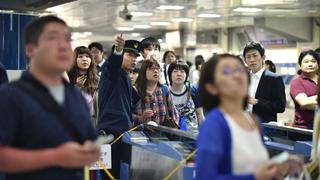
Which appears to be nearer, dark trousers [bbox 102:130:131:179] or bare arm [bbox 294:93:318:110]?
dark trousers [bbox 102:130:131:179]

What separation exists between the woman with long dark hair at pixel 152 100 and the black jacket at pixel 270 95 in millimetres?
824

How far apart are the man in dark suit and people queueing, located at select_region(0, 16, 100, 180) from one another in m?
2.55

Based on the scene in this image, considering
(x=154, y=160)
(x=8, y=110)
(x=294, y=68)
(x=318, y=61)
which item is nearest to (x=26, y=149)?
(x=8, y=110)

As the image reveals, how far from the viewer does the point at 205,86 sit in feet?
6.54

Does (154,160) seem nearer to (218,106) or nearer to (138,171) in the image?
(138,171)

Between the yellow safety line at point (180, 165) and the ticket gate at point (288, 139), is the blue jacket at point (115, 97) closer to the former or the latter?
the yellow safety line at point (180, 165)

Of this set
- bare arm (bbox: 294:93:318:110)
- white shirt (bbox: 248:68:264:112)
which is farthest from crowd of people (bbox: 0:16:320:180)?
bare arm (bbox: 294:93:318:110)

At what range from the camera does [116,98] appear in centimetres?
428

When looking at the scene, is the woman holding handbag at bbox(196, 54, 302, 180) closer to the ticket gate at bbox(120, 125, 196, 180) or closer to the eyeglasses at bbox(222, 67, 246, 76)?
the eyeglasses at bbox(222, 67, 246, 76)

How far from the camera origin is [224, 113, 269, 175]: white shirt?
1.82 metres

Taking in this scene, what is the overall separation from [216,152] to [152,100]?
2.78 metres

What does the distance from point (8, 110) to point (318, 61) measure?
3.74 meters

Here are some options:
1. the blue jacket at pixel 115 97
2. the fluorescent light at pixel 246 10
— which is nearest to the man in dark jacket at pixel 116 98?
the blue jacket at pixel 115 97

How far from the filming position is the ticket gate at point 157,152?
336 centimetres
